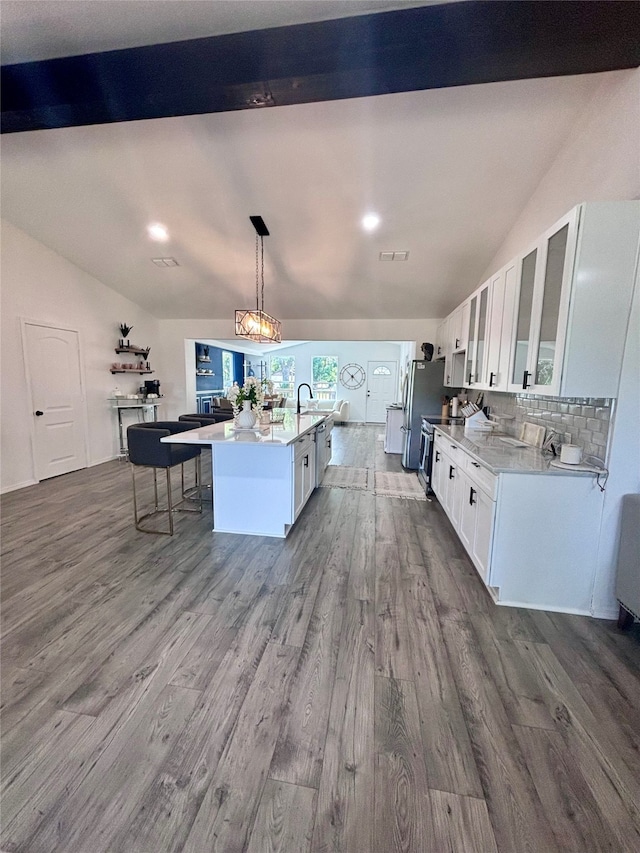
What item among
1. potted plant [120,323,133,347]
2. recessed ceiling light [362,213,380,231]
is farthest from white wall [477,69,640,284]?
potted plant [120,323,133,347]

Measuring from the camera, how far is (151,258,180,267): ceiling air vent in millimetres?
4975

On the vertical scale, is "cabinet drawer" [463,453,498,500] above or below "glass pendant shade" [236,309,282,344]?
below

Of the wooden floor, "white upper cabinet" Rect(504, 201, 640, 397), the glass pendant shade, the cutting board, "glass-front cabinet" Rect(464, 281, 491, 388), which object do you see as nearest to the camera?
the wooden floor

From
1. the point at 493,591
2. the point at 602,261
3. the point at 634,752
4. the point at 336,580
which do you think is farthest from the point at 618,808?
A: the point at 602,261

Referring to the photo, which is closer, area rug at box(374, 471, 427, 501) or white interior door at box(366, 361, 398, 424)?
area rug at box(374, 471, 427, 501)

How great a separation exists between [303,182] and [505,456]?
3.17m

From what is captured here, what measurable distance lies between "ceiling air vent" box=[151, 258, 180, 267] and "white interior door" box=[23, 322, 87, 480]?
1627mm

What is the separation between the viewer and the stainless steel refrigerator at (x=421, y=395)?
17.3 ft

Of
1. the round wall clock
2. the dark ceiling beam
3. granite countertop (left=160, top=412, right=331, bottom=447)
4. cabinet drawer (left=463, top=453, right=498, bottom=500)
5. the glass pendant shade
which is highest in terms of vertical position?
the dark ceiling beam

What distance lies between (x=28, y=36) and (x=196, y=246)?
2.40 meters

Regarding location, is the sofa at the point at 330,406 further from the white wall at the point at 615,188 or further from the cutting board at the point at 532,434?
the white wall at the point at 615,188

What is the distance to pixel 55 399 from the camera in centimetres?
488

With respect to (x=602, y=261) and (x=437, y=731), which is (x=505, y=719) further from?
(x=602, y=261)

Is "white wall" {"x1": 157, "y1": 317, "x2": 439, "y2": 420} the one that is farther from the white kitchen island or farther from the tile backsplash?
the white kitchen island
